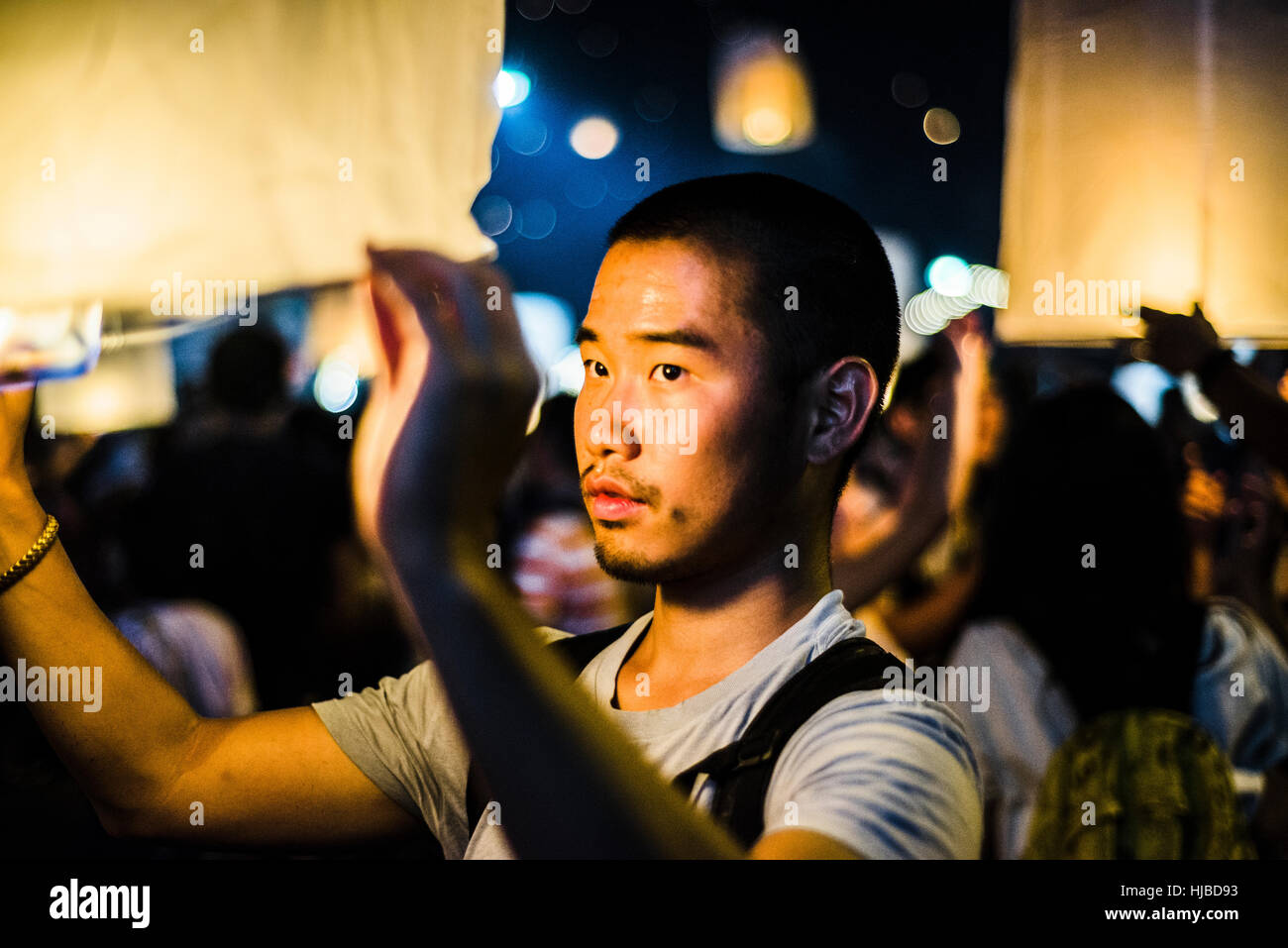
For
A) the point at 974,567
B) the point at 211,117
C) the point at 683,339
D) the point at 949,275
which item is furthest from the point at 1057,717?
the point at 211,117

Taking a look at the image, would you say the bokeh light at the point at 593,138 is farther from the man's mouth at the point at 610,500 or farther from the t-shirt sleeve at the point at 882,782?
the t-shirt sleeve at the point at 882,782

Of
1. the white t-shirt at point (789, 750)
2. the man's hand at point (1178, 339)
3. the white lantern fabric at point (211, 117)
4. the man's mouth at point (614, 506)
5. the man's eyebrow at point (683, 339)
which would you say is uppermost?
the white lantern fabric at point (211, 117)

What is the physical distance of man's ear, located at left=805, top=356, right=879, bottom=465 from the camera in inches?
50.2

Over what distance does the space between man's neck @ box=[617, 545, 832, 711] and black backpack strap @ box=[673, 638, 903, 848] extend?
114mm

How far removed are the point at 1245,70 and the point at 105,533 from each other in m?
2.34

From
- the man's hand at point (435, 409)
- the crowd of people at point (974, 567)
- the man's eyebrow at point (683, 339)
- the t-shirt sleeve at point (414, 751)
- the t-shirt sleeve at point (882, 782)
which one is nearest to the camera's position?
the man's hand at point (435, 409)

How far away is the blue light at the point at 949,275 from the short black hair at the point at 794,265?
1.65ft

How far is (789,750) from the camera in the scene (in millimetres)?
1086

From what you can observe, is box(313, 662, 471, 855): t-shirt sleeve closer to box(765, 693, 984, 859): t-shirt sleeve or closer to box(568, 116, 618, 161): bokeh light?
box(765, 693, 984, 859): t-shirt sleeve

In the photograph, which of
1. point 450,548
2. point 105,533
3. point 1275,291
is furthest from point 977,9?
point 105,533

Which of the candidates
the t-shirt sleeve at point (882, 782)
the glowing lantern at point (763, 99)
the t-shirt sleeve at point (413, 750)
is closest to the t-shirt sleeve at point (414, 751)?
the t-shirt sleeve at point (413, 750)

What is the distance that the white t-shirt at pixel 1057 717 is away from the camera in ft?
5.69

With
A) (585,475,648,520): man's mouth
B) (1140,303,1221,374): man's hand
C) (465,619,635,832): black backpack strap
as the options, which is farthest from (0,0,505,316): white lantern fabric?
(1140,303,1221,374): man's hand

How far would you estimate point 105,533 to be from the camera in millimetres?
1901
